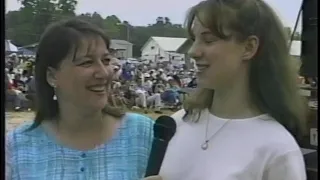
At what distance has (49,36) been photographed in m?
0.95

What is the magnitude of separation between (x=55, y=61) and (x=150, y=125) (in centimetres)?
23

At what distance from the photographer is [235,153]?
0.82 metres

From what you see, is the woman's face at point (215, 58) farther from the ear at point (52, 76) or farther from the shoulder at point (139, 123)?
the ear at point (52, 76)

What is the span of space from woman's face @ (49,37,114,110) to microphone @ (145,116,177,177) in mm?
122

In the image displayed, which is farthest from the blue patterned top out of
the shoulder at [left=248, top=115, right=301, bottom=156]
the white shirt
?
the shoulder at [left=248, top=115, right=301, bottom=156]

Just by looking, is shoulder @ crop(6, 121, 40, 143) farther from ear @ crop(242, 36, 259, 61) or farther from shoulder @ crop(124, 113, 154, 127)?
ear @ crop(242, 36, 259, 61)

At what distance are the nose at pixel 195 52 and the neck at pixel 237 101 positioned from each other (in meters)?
0.07

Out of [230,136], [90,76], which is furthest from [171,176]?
[90,76]

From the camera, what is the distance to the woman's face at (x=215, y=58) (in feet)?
2.72

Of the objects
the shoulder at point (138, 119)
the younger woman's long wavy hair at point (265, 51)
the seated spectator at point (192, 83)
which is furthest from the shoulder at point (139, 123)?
the younger woman's long wavy hair at point (265, 51)

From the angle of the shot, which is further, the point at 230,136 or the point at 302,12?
the point at 302,12

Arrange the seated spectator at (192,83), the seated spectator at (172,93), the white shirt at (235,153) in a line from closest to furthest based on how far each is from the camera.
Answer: the white shirt at (235,153) → the seated spectator at (192,83) → the seated spectator at (172,93)

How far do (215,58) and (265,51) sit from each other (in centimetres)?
10

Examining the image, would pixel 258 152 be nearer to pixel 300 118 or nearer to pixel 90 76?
pixel 300 118
